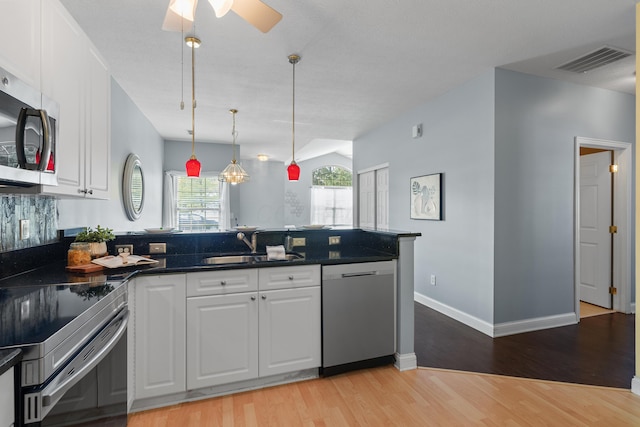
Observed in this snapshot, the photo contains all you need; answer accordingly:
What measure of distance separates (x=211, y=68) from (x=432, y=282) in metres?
3.47

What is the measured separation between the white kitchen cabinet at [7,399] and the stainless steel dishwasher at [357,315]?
65.8 inches

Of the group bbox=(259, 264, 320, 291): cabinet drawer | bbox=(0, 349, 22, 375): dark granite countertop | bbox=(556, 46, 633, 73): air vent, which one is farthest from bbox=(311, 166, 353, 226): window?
bbox=(0, 349, 22, 375): dark granite countertop

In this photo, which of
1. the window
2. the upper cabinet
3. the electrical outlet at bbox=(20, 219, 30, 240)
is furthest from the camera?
the window

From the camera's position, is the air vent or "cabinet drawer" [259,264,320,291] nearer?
"cabinet drawer" [259,264,320,291]

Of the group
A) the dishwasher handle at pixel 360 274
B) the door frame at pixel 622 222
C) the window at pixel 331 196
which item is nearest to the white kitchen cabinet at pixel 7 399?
the dishwasher handle at pixel 360 274

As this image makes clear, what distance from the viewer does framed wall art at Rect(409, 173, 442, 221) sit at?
3.89m

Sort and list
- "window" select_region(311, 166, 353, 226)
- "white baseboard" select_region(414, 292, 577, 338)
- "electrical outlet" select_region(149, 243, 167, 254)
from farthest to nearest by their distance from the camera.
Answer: "window" select_region(311, 166, 353, 226) < "white baseboard" select_region(414, 292, 577, 338) < "electrical outlet" select_region(149, 243, 167, 254)

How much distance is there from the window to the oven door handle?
7.49 m

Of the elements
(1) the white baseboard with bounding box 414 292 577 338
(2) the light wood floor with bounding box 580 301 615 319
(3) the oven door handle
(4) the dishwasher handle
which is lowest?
(2) the light wood floor with bounding box 580 301 615 319

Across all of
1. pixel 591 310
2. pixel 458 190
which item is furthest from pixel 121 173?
pixel 591 310

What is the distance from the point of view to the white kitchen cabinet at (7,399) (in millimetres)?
831

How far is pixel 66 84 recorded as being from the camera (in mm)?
1719

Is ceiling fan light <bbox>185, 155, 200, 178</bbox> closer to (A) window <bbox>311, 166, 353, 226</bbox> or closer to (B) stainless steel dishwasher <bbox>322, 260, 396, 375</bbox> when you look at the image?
(B) stainless steel dishwasher <bbox>322, 260, 396, 375</bbox>

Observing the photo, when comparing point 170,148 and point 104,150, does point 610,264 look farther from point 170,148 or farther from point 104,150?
point 170,148
